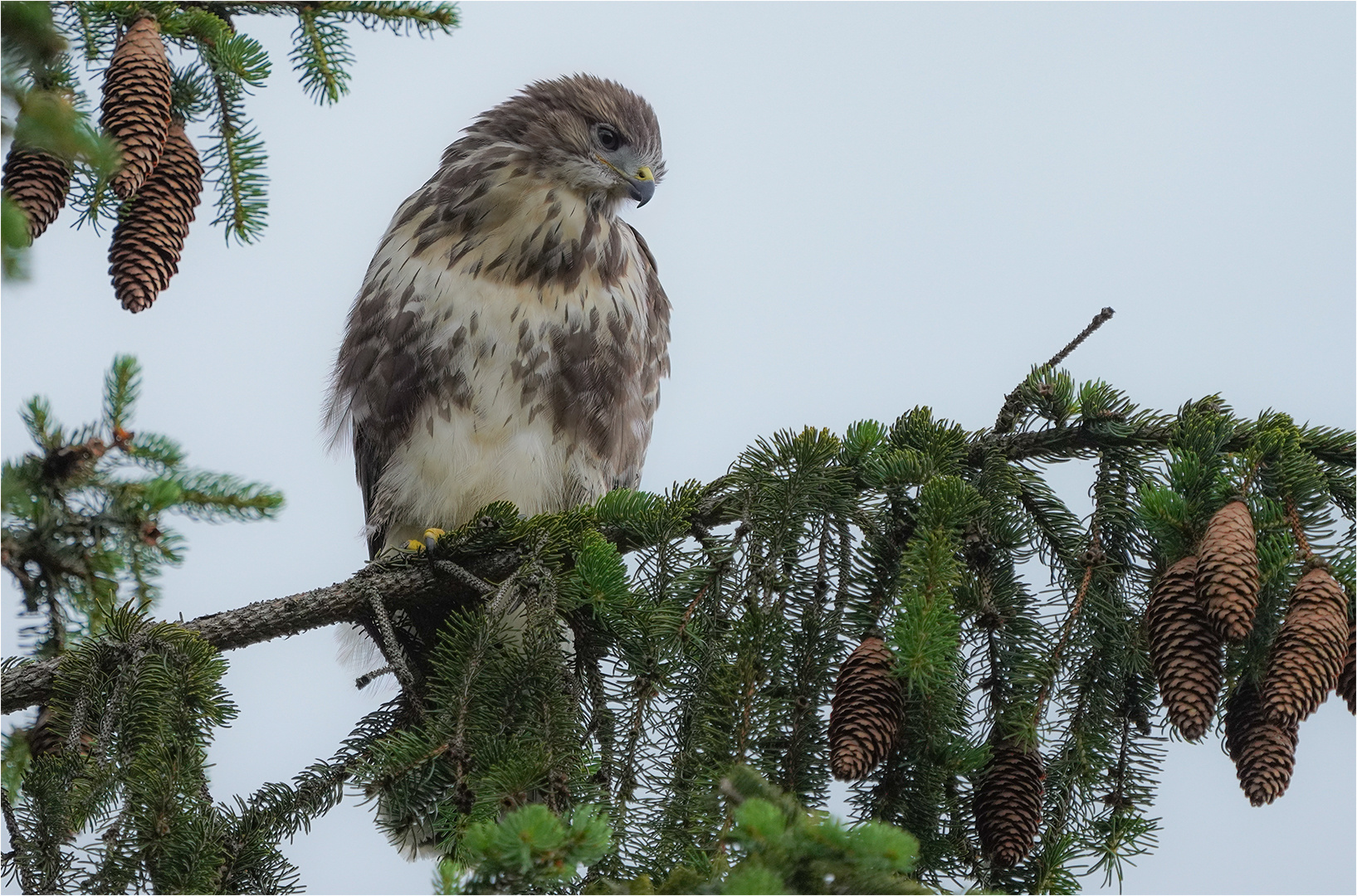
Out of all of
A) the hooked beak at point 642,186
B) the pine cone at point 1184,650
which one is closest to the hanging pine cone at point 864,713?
the pine cone at point 1184,650

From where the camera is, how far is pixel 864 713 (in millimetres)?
1960

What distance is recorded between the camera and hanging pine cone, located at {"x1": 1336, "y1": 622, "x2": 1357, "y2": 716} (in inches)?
73.9

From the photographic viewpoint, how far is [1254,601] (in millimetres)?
1884

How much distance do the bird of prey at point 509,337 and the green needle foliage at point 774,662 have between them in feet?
4.31

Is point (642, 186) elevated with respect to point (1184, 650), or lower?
elevated

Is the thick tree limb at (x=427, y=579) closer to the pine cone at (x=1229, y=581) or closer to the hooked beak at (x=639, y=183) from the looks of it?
the pine cone at (x=1229, y=581)

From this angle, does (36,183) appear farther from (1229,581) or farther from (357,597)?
(1229,581)

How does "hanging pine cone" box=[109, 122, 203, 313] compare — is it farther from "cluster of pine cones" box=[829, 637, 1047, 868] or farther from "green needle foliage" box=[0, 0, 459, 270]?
"cluster of pine cones" box=[829, 637, 1047, 868]

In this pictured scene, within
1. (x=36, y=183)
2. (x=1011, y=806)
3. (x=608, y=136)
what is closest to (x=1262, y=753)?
(x=1011, y=806)

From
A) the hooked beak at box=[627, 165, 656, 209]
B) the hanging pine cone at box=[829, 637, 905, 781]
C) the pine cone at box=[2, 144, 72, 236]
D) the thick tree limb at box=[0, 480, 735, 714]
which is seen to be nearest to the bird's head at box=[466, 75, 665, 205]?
the hooked beak at box=[627, 165, 656, 209]

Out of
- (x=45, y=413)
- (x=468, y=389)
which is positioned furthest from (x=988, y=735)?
(x=468, y=389)

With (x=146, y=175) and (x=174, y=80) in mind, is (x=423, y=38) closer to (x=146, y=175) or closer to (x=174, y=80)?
(x=174, y=80)

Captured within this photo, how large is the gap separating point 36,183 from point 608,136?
203 cm

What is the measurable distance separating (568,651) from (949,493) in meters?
0.76
